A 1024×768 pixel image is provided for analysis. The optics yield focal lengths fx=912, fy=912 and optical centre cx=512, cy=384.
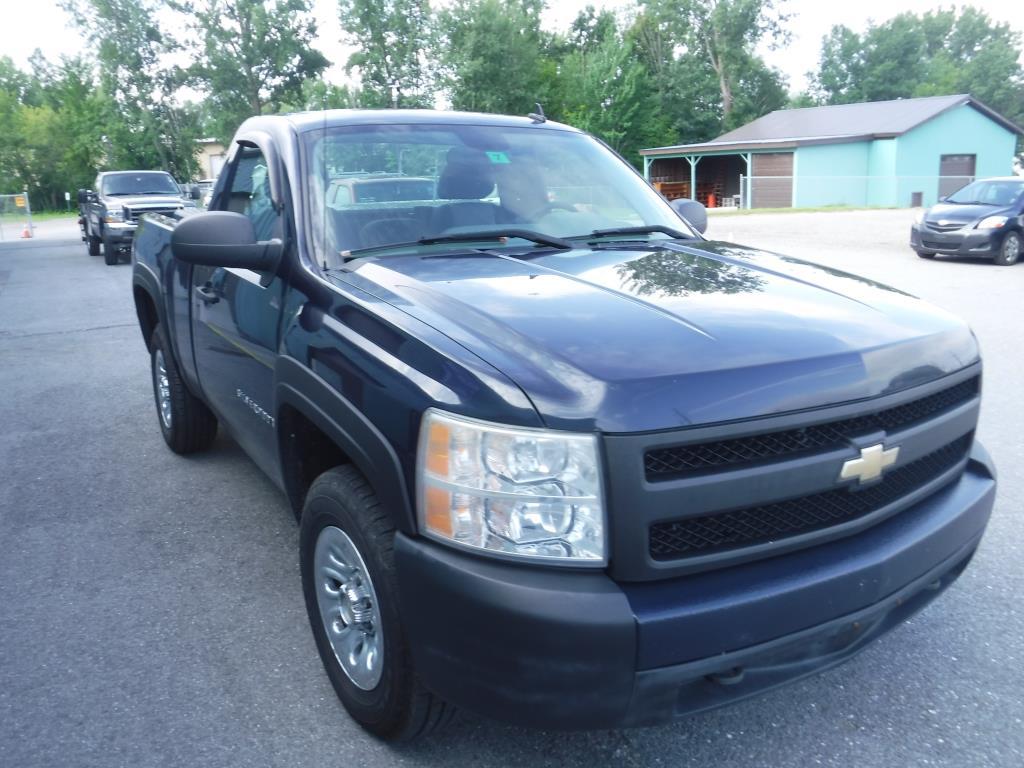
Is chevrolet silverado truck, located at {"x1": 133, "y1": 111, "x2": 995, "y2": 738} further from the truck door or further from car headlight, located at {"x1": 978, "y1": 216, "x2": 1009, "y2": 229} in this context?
car headlight, located at {"x1": 978, "y1": 216, "x2": 1009, "y2": 229}

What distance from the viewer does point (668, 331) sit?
2.36 metres

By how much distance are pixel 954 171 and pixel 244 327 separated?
46.2 m

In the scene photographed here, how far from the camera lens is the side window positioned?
3.44 meters

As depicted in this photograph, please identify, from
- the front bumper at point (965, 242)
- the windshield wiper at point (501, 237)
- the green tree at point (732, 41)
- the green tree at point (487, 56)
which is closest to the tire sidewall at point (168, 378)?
the windshield wiper at point (501, 237)

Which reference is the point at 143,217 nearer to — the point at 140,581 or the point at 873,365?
the point at 140,581

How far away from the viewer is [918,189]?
39.0m

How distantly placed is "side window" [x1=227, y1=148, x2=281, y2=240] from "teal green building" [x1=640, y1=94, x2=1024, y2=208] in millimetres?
37085

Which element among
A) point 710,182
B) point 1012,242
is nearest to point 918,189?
point 710,182

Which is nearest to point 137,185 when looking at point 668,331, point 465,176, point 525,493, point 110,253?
point 110,253

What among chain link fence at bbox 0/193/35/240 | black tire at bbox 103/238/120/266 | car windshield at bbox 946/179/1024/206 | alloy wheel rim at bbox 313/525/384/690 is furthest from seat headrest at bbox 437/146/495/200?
chain link fence at bbox 0/193/35/240

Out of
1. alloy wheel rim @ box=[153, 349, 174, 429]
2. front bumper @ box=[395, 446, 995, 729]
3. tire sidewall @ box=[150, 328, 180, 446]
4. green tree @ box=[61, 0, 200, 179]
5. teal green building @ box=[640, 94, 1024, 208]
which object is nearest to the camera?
front bumper @ box=[395, 446, 995, 729]

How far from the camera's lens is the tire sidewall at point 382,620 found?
233 cm

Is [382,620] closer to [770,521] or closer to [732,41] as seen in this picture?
[770,521]

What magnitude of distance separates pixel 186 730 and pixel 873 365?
7.39ft
